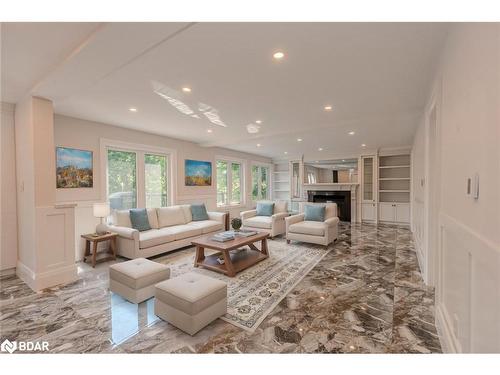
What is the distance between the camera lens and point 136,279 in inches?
92.2

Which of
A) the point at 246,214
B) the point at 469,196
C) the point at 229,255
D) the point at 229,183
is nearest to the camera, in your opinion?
the point at 469,196

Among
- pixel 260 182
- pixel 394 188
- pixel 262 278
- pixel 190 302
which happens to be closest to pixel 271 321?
pixel 190 302

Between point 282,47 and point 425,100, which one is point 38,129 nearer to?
point 282,47

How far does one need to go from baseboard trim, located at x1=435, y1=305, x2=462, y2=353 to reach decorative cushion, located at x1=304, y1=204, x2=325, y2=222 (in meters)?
3.06

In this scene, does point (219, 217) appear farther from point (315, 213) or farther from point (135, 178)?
point (315, 213)

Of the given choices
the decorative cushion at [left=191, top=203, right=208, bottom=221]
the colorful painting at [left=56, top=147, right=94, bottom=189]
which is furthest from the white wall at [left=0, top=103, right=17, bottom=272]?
the decorative cushion at [left=191, top=203, right=208, bottom=221]

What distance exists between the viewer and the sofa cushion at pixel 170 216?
4676 mm

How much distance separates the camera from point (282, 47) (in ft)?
6.14

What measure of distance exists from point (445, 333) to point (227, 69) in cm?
287

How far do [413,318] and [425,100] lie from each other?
2708mm

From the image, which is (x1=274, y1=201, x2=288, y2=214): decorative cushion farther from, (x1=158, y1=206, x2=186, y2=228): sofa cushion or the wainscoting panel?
the wainscoting panel

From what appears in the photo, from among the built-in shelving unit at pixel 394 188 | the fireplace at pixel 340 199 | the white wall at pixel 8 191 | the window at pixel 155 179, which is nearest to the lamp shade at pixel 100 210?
the white wall at pixel 8 191

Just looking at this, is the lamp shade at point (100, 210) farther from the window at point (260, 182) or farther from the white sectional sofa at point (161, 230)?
the window at point (260, 182)

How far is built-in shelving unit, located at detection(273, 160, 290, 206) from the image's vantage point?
380 inches
